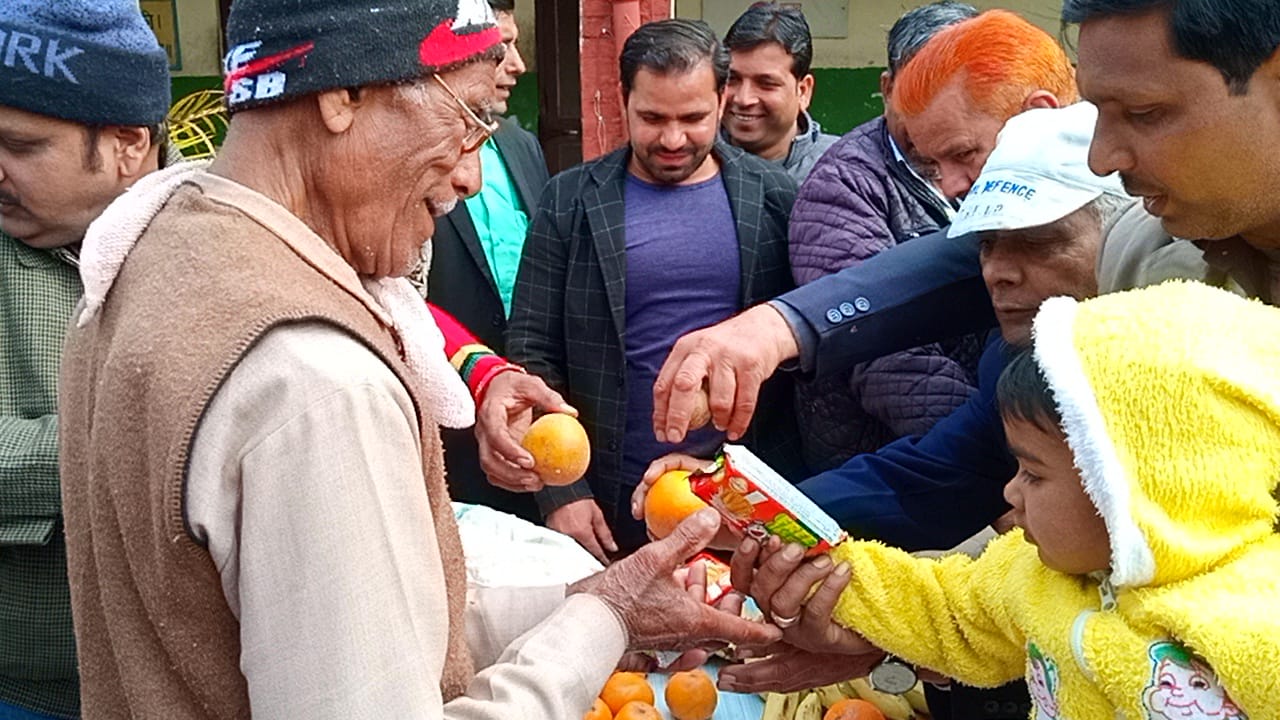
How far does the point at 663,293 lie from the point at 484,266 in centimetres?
69

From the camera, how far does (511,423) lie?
2.86 m

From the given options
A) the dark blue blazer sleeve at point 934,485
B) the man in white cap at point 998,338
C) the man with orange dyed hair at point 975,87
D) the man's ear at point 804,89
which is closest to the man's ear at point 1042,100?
the man with orange dyed hair at point 975,87

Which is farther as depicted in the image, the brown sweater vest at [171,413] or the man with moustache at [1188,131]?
the man with moustache at [1188,131]

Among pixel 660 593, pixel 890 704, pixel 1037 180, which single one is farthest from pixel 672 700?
pixel 1037 180

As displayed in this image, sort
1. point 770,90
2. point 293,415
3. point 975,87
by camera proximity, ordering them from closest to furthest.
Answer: point 293,415, point 975,87, point 770,90

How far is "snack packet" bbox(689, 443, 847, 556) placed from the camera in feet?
6.20

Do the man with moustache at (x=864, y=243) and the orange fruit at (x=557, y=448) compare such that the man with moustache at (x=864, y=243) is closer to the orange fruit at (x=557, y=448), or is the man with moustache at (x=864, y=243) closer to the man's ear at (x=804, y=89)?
the orange fruit at (x=557, y=448)

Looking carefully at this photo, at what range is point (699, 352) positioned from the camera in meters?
2.35

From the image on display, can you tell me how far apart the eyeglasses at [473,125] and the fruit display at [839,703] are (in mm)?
1720

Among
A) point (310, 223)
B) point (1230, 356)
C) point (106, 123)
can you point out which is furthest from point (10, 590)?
point (1230, 356)

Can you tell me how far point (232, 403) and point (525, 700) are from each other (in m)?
0.54

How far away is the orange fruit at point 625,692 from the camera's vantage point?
2994 millimetres

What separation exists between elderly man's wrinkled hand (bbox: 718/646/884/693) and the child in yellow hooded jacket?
617 millimetres

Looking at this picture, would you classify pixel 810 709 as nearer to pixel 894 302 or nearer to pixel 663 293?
pixel 894 302
